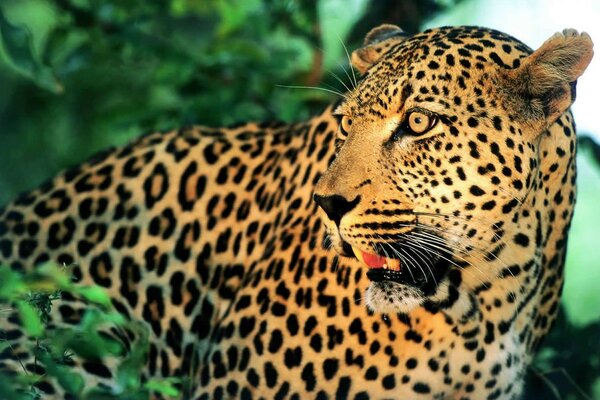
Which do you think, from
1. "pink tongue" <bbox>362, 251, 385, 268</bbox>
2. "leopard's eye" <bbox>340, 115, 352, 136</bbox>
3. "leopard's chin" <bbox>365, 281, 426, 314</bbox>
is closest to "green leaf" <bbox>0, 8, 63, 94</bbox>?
"leopard's eye" <bbox>340, 115, 352, 136</bbox>

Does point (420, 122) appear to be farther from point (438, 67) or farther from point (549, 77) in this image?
point (549, 77)

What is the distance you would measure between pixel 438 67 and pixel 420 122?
0.97ft

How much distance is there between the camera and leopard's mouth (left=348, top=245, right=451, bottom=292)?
5.41m

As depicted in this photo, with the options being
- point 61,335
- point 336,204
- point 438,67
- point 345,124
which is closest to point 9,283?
point 61,335

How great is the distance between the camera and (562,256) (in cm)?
619

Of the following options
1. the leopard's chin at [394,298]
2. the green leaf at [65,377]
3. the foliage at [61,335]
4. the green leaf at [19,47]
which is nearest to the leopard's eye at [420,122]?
the leopard's chin at [394,298]

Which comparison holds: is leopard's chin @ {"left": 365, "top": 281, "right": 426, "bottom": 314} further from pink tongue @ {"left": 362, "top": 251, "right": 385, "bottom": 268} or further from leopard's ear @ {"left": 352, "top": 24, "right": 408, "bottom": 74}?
leopard's ear @ {"left": 352, "top": 24, "right": 408, "bottom": 74}

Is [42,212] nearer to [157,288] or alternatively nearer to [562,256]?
[157,288]

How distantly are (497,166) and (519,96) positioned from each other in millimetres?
367

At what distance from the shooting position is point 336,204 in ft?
17.0

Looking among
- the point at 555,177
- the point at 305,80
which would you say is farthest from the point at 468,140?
the point at 305,80

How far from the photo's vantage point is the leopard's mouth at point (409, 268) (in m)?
5.41

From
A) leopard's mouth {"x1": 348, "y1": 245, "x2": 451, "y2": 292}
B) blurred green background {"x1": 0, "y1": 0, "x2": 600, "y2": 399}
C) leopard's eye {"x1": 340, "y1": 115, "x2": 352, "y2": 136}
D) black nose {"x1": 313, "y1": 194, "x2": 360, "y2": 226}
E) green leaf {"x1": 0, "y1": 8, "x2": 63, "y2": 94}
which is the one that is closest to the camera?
black nose {"x1": 313, "y1": 194, "x2": 360, "y2": 226}

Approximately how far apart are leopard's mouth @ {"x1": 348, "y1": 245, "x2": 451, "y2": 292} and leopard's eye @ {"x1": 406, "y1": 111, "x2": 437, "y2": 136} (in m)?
0.59
